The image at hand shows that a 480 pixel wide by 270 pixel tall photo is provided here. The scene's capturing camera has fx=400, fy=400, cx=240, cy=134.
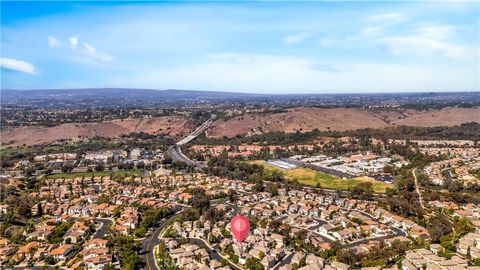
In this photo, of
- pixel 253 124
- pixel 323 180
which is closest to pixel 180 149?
pixel 253 124

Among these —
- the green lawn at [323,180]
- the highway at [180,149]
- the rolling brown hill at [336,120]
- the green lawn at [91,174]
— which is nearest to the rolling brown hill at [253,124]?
the rolling brown hill at [336,120]

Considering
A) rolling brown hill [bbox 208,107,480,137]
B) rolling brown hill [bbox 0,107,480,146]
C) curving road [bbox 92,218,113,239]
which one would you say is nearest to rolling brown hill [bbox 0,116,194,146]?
rolling brown hill [bbox 0,107,480,146]

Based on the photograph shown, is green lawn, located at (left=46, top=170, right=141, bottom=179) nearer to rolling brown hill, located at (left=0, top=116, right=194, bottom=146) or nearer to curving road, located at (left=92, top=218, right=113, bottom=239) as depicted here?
curving road, located at (left=92, top=218, right=113, bottom=239)

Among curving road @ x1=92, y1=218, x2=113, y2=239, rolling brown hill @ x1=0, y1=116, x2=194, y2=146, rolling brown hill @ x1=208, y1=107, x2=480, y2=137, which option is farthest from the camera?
rolling brown hill @ x1=208, y1=107, x2=480, y2=137

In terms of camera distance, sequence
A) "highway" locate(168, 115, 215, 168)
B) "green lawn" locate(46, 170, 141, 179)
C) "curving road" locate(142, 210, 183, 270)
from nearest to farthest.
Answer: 1. "curving road" locate(142, 210, 183, 270)
2. "green lawn" locate(46, 170, 141, 179)
3. "highway" locate(168, 115, 215, 168)

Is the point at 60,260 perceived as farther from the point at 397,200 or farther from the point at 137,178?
the point at 397,200

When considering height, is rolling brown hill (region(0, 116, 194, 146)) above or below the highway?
above
